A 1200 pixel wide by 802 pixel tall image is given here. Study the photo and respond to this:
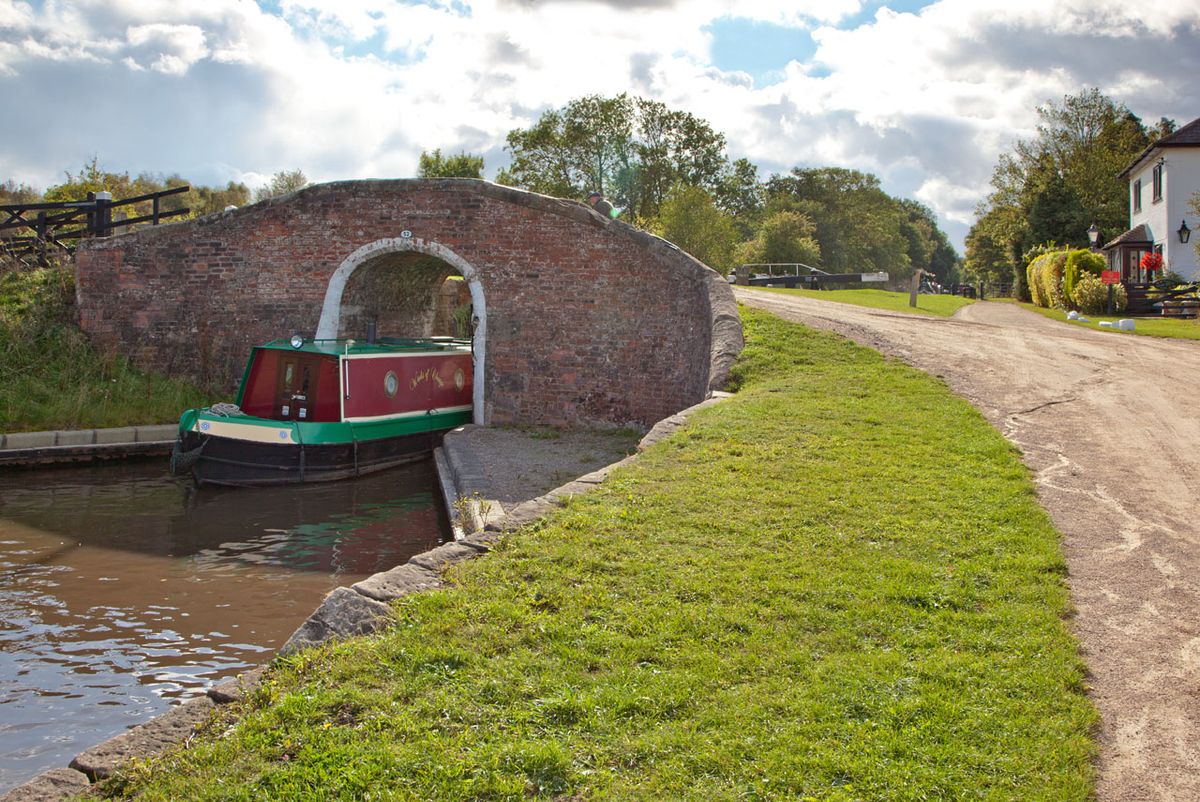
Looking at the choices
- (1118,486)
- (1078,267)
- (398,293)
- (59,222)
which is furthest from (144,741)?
(1078,267)

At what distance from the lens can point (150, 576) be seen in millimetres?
9367

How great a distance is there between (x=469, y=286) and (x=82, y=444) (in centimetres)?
601

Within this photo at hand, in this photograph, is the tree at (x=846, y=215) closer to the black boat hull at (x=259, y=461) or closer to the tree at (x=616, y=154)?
the tree at (x=616, y=154)

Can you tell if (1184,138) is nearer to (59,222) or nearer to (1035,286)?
(1035,286)

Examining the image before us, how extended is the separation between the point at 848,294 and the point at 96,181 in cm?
1814

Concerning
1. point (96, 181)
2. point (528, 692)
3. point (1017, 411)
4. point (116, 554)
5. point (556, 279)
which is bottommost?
point (116, 554)

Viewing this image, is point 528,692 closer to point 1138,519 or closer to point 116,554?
point 1138,519

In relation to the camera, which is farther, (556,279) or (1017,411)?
(556,279)

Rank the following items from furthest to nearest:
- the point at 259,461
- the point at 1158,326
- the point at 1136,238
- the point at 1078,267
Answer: the point at 1136,238 < the point at 1078,267 < the point at 1158,326 < the point at 259,461

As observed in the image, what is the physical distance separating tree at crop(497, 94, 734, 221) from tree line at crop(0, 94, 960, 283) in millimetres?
47

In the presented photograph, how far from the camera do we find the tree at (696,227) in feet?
110

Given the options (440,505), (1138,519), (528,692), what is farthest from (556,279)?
(528,692)

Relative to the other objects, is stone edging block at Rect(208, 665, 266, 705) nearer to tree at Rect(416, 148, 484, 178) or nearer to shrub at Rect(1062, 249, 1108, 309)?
shrub at Rect(1062, 249, 1108, 309)

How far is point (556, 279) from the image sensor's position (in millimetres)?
15141
